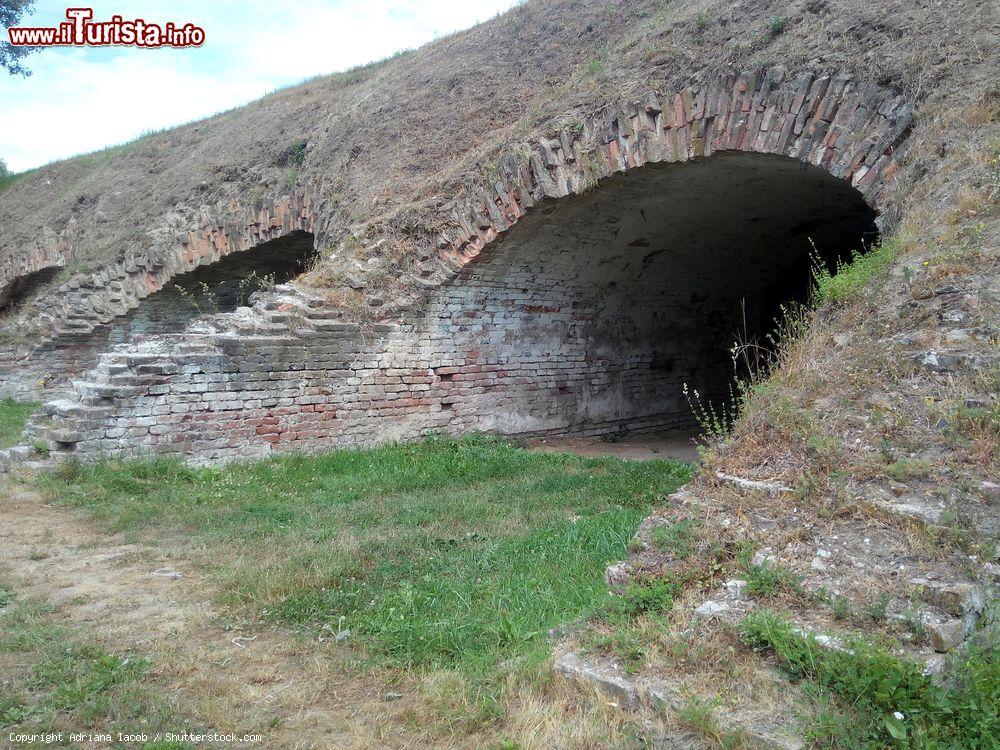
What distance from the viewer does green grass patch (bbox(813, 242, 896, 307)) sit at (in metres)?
5.06

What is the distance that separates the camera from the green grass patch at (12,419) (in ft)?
30.1

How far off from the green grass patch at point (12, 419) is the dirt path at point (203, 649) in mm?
4675

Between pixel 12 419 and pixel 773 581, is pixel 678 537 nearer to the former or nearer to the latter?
pixel 773 581

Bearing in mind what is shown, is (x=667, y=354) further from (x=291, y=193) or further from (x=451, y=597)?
(x=451, y=597)

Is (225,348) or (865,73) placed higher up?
(865,73)

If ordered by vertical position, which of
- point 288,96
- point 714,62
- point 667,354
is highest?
point 288,96

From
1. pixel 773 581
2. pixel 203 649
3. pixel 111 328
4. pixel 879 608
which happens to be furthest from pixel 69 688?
pixel 111 328

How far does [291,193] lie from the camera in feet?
39.5

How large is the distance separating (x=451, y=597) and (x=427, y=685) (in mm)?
877

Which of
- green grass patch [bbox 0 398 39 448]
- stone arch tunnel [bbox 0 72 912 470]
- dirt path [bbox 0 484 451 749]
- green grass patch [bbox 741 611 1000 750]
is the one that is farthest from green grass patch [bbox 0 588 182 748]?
green grass patch [bbox 0 398 39 448]

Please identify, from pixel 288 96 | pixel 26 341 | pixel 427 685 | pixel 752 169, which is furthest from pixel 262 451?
Answer: pixel 288 96

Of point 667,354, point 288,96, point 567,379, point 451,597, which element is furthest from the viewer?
point 288,96

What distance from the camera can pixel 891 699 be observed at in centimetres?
234

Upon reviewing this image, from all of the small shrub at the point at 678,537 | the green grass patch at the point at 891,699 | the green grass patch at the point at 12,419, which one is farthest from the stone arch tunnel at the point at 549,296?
the green grass patch at the point at 891,699
